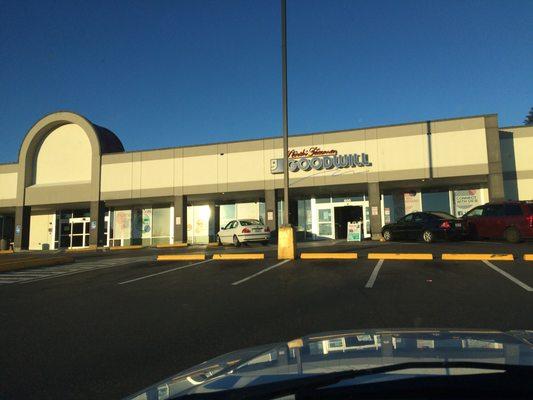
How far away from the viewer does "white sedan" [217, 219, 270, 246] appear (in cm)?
2239

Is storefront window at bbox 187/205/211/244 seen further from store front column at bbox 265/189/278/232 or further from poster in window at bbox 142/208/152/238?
store front column at bbox 265/189/278/232

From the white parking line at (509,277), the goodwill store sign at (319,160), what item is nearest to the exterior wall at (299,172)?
the goodwill store sign at (319,160)

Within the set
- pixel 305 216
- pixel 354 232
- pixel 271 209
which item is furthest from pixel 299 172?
pixel 354 232

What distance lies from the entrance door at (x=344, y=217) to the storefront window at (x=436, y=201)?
3681 millimetres

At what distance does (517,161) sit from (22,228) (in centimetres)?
3075

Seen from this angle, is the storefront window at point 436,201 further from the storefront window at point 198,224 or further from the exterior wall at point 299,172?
the storefront window at point 198,224

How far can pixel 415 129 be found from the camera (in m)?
23.7

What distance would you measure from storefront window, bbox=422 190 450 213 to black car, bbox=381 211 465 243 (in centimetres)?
687

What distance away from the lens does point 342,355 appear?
245 cm

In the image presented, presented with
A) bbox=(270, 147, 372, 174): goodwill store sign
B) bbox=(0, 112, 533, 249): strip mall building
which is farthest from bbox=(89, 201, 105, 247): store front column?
bbox=(270, 147, 372, 174): goodwill store sign

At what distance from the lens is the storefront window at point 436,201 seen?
2567 centimetres

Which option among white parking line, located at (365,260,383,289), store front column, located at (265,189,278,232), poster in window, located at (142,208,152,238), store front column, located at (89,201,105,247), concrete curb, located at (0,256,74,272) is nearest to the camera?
white parking line, located at (365,260,383,289)

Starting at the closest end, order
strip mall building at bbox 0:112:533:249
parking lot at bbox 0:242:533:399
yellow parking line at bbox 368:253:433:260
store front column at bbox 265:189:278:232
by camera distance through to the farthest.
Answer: parking lot at bbox 0:242:533:399 → yellow parking line at bbox 368:253:433:260 → strip mall building at bbox 0:112:533:249 → store front column at bbox 265:189:278:232

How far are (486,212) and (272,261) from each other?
9767mm
